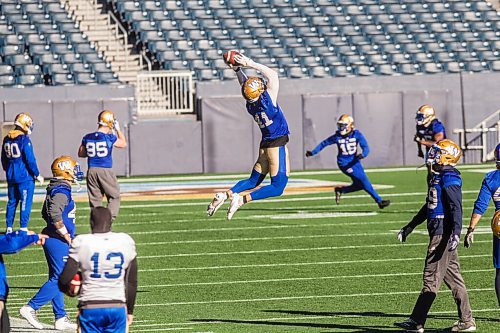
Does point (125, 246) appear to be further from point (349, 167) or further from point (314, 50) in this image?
point (314, 50)

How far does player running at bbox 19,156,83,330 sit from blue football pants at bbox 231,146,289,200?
2.34 meters

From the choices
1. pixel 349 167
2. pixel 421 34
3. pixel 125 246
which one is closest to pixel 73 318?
pixel 125 246

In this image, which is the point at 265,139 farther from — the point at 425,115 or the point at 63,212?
the point at 425,115

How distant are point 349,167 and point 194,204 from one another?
325 cm

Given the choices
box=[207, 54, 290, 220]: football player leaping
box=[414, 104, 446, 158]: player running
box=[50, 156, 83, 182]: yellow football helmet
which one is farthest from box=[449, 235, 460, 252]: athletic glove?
box=[414, 104, 446, 158]: player running

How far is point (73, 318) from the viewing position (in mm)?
12656

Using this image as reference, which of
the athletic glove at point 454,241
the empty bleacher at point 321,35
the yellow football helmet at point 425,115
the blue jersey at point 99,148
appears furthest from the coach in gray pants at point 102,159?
the empty bleacher at point 321,35

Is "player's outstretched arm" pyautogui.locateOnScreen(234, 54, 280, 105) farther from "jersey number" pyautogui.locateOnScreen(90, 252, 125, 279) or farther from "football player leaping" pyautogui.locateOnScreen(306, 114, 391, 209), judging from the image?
"football player leaping" pyautogui.locateOnScreen(306, 114, 391, 209)

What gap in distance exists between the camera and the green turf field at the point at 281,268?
12305 millimetres

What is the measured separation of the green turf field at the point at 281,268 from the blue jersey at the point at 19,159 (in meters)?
1.27

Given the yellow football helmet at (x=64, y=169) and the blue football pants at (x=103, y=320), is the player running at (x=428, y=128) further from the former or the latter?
the blue football pants at (x=103, y=320)

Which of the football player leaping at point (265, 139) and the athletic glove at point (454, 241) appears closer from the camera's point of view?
the athletic glove at point (454, 241)

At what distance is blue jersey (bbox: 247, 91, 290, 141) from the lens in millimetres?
13523

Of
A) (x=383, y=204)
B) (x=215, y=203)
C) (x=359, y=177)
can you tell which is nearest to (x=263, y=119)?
(x=215, y=203)
